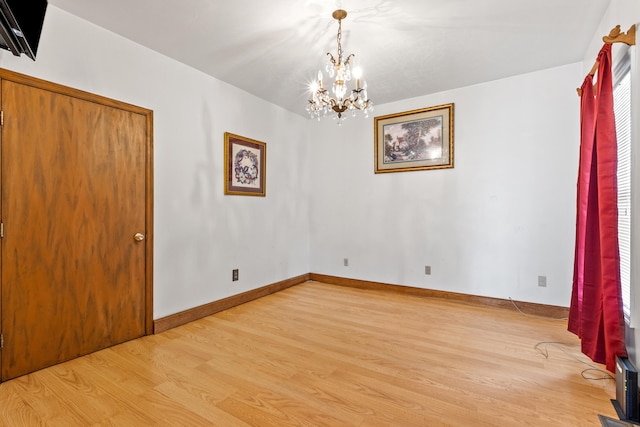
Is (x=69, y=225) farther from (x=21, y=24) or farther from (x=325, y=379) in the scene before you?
(x=325, y=379)

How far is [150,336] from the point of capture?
9.25 ft

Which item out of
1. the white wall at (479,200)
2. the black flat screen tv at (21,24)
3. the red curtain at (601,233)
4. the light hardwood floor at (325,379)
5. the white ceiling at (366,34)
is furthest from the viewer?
the white wall at (479,200)

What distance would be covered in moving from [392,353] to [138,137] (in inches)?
112

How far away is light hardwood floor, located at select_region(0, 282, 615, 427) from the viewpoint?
5.65 ft

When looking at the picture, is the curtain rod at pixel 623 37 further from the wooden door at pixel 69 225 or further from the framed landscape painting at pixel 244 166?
the wooden door at pixel 69 225

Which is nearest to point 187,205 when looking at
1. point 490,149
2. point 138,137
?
point 138,137

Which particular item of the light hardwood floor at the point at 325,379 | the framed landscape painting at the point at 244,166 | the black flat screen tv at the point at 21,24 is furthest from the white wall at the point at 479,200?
the black flat screen tv at the point at 21,24

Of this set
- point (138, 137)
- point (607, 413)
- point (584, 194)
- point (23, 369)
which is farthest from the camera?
point (138, 137)

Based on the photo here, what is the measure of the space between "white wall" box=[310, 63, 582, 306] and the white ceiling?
1.27 feet

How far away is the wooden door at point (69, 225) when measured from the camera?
6.88 feet

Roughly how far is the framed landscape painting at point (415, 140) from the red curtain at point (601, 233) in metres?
1.52

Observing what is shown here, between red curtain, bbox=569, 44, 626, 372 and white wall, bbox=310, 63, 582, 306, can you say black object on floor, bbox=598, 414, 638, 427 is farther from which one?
white wall, bbox=310, 63, 582, 306

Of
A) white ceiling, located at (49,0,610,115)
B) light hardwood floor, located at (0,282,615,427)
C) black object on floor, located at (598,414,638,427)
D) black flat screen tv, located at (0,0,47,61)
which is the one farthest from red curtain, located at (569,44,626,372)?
black flat screen tv, located at (0,0,47,61)

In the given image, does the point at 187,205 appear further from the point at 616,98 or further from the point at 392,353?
the point at 616,98
